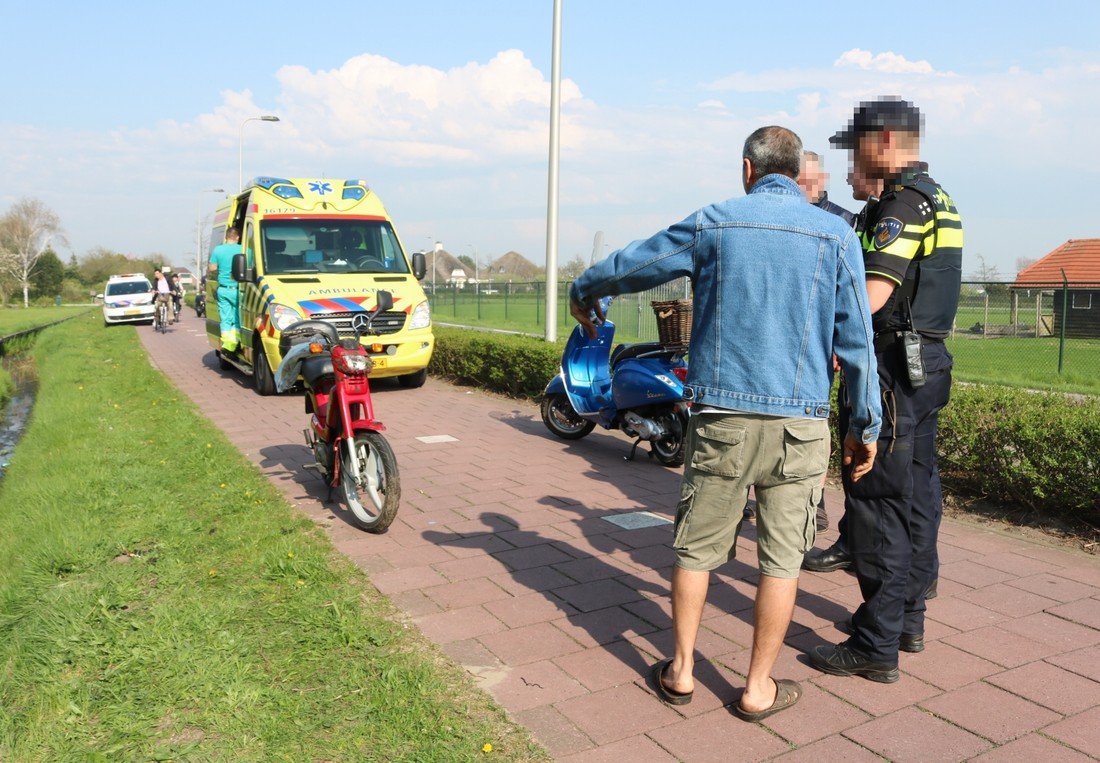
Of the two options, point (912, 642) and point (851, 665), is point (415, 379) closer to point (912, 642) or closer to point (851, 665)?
point (912, 642)

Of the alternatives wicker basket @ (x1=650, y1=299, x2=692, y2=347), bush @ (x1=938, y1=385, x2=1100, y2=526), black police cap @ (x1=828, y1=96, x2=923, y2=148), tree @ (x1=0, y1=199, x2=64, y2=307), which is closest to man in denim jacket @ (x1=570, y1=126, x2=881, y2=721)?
black police cap @ (x1=828, y1=96, x2=923, y2=148)

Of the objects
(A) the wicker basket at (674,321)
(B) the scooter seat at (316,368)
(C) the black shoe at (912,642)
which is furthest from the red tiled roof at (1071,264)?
(C) the black shoe at (912,642)

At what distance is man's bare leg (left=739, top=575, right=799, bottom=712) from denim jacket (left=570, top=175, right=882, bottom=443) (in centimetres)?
57

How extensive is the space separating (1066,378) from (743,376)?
1195cm

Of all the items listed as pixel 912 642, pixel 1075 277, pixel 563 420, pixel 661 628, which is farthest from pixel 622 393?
pixel 1075 277

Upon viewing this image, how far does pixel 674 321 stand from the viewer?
267 inches

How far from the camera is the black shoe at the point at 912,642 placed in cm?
365

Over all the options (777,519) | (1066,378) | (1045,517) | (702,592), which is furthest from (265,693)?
(1066,378)

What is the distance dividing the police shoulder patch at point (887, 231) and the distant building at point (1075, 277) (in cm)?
1282

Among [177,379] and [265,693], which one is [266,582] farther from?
[177,379]

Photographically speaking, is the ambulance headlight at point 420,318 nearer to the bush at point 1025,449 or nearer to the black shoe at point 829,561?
the bush at point 1025,449

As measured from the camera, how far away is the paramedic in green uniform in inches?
507

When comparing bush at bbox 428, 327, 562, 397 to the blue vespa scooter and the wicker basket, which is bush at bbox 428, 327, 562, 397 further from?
the wicker basket

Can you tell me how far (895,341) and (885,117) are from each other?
0.84 meters
